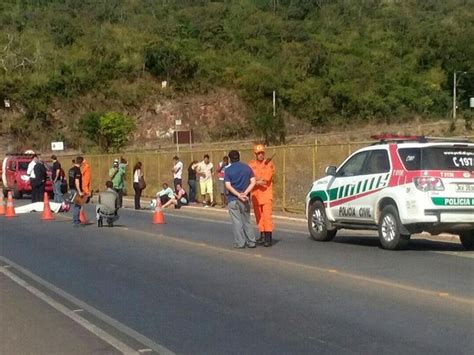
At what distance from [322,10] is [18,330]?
101m

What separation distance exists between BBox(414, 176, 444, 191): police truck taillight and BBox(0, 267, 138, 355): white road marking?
6673 mm

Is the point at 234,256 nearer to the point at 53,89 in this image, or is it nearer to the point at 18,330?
the point at 18,330

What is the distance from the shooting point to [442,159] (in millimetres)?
15023

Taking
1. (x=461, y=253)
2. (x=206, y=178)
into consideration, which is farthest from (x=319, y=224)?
(x=206, y=178)

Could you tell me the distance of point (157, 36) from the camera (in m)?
94.9

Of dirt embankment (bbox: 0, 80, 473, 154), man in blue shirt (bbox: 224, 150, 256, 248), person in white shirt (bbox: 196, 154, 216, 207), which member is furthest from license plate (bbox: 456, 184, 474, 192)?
dirt embankment (bbox: 0, 80, 473, 154)

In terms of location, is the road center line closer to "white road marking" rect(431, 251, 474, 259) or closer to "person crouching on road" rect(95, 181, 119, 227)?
"white road marking" rect(431, 251, 474, 259)

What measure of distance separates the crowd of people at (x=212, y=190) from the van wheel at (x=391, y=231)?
7.01 ft

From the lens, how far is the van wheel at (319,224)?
17.6 meters

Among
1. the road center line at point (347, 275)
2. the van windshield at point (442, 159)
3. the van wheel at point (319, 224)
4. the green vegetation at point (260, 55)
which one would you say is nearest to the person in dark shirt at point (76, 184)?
the road center line at point (347, 275)

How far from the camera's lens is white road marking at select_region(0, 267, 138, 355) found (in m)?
8.22

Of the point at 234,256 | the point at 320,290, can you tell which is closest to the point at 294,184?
the point at 234,256

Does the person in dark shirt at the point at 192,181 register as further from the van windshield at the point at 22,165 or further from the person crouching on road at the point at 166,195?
the van windshield at the point at 22,165

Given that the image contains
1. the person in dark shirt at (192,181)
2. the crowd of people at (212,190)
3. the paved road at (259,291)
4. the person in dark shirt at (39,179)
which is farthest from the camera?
the person in dark shirt at (192,181)
